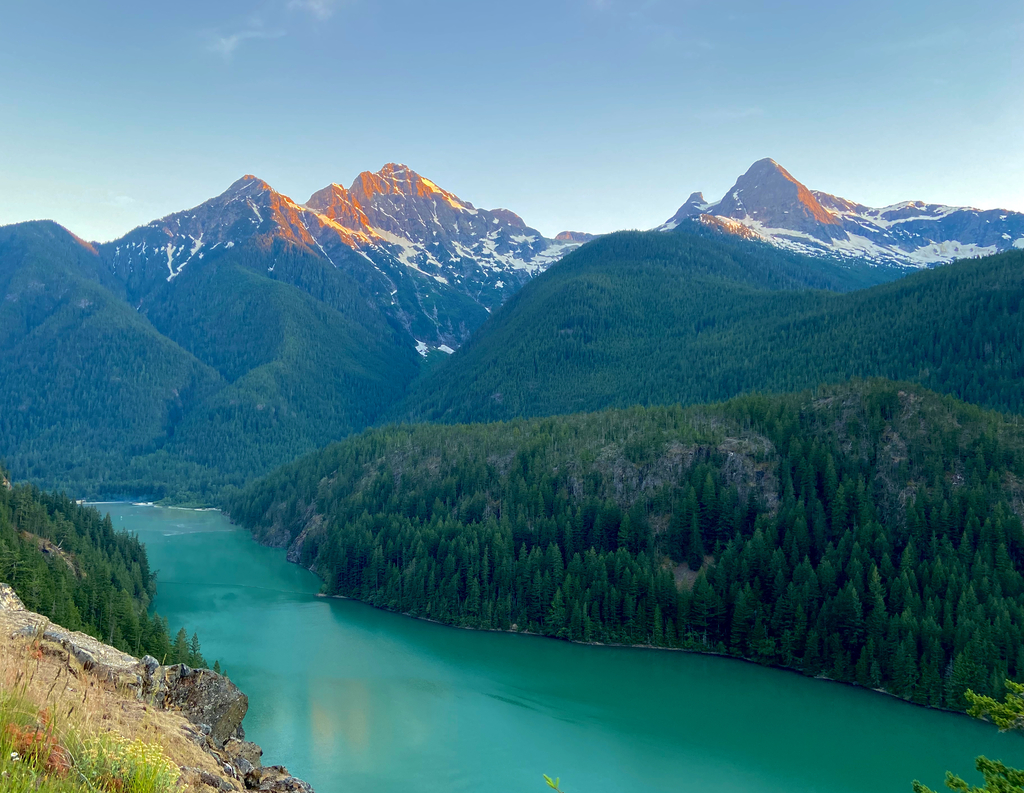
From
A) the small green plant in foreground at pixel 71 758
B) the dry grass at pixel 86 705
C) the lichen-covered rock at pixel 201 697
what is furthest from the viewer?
the lichen-covered rock at pixel 201 697

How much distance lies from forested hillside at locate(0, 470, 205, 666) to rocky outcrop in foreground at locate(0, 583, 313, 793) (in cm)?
3599

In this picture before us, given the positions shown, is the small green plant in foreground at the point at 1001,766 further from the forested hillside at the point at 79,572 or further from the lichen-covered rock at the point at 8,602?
the forested hillside at the point at 79,572

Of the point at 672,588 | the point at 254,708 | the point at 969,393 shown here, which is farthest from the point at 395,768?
the point at 969,393

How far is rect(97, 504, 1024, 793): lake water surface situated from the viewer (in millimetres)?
52000

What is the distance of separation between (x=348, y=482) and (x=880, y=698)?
95409mm

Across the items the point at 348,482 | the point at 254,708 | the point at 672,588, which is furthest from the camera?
the point at 348,482

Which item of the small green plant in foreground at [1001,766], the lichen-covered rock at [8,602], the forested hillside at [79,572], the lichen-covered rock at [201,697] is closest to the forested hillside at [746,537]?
the forested hillside at [79,572]

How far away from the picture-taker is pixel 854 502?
3543 inches

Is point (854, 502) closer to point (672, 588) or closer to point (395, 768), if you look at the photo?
point (672, 588)

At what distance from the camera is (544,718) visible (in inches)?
2480

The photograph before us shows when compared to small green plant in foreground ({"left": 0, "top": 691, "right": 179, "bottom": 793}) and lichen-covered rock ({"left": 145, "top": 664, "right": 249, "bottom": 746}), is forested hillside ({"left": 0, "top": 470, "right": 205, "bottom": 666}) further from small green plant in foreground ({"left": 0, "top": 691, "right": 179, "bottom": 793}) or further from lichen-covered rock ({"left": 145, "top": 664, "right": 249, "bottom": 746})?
small green plant in foreground ({"left": 0, "top": 691, "right": 179, "bottom": 793})

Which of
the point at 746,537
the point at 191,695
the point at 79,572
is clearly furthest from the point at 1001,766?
the point at 79,572

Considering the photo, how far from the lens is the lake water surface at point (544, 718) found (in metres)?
52.0

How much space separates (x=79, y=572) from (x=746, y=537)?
76484mm
